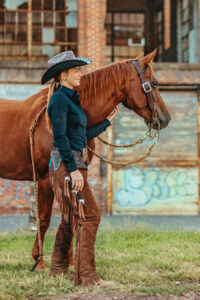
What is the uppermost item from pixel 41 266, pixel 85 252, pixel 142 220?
pixel 85 252

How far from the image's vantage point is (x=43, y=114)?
512 centimetres

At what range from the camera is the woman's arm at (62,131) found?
4.16m

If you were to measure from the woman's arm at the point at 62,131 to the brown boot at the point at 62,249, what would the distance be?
87cm

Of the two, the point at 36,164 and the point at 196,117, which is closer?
the point at 36,164

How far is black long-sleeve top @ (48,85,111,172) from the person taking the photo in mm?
4176

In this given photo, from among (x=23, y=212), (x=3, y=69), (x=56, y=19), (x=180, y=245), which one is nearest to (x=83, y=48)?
(x=56, y=19)

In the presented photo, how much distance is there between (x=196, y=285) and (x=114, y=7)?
526 inches

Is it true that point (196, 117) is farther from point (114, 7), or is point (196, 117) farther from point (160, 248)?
point (160, 248)

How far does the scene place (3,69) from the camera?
12.9m

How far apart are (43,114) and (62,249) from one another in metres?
1.50

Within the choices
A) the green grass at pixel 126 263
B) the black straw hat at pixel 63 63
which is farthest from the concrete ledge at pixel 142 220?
the black straw hat at pixel 63 63

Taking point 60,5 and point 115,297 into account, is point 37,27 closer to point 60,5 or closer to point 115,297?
point 60,5

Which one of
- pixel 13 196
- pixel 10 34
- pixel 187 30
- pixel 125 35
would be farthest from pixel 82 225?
pixel 125 35

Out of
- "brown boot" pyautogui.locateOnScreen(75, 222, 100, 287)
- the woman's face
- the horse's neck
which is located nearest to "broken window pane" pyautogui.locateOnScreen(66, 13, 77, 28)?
the horse's neck
